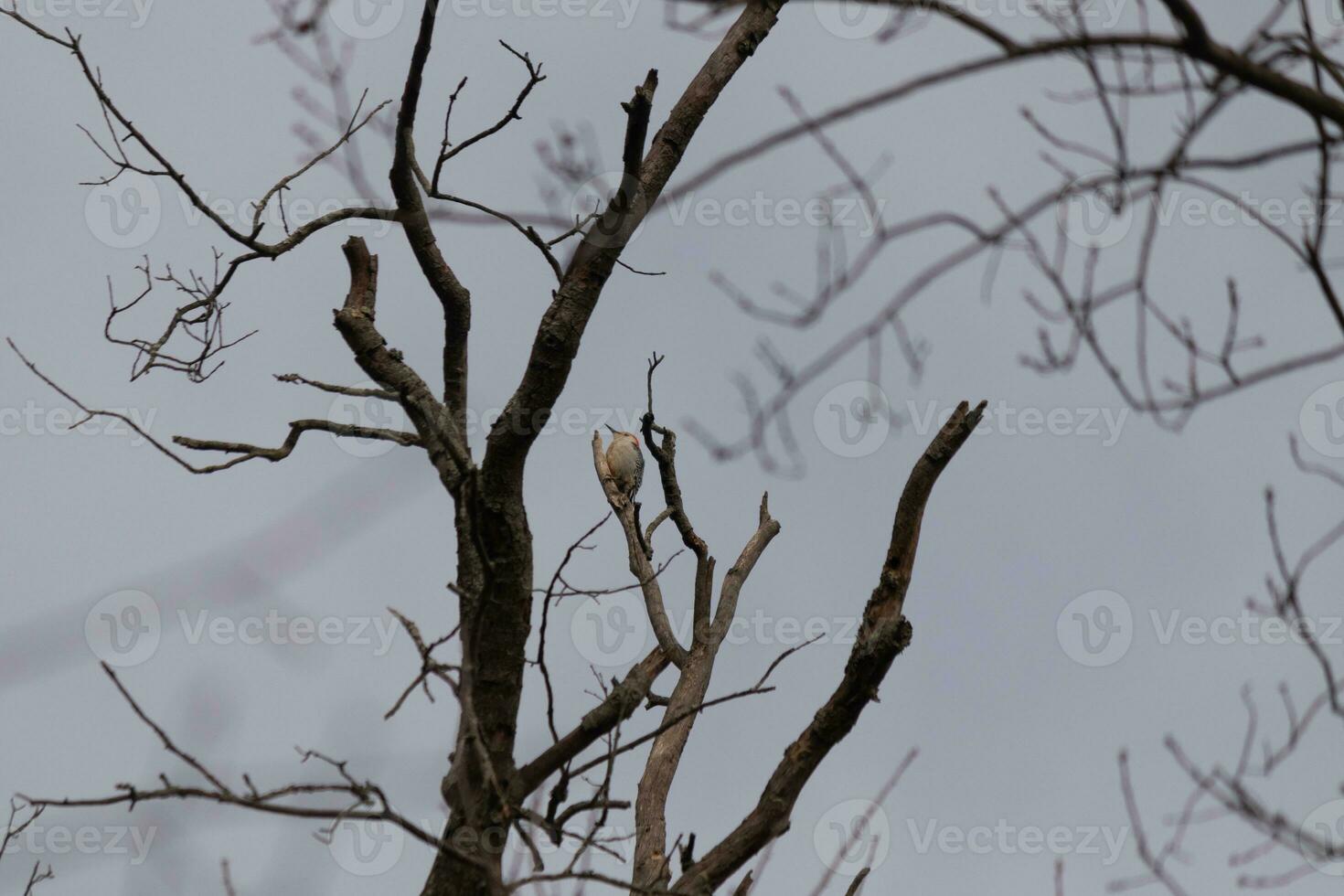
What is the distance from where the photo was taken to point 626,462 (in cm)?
725

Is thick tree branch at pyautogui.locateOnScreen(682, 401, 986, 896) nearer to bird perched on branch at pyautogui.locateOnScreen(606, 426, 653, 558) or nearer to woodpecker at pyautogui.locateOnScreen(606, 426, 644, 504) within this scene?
bird perched on branch at pyautogui.locateOnScreen(606, 426, 653, 558)

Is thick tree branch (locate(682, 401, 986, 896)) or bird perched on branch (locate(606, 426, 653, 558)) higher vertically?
bird perched on branch (locate(606, 426, 653, 558))

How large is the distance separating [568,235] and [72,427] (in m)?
1.63

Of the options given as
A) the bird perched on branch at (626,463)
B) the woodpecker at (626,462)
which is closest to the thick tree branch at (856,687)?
the bird perched on branch at (626,463)

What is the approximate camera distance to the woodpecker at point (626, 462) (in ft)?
21.4

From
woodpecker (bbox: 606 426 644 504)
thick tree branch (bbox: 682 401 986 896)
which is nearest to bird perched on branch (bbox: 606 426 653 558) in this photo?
woodpecker (bbox: 606 426 644 504)

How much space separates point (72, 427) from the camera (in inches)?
146

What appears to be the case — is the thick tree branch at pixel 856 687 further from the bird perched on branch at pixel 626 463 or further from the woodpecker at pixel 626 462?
the woodpecker at pixel 626 462

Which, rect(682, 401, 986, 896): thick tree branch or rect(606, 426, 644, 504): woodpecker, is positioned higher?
rect(606, 426, 644, 504): woodpecker

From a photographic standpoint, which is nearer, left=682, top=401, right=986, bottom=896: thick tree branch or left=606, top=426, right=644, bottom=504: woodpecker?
left=682, top=401, right=986, bottom=896: thick tree branch

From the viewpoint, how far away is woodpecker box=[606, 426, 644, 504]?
6.52 m

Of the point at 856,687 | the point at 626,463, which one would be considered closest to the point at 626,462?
the point at 626,463

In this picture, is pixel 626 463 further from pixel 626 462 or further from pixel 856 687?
pixel 856 687

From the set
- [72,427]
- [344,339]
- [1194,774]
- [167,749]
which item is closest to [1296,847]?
[1194,774]
